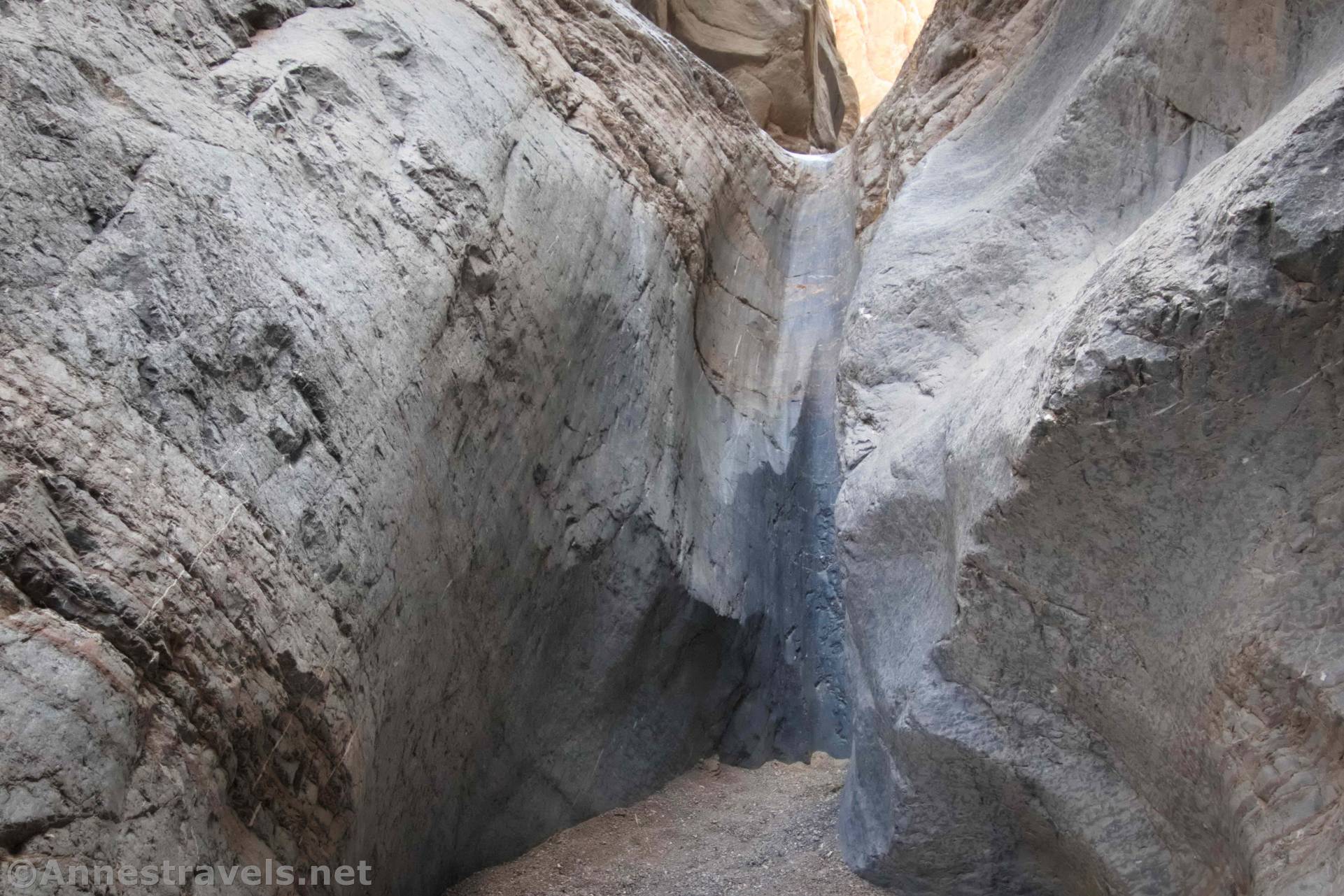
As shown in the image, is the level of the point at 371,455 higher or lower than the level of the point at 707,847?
higher

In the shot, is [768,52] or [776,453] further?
[768,52]

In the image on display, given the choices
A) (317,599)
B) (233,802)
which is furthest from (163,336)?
(233,802)

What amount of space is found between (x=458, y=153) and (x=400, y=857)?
2965 mm

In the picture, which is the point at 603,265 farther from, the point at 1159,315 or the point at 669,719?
the point at 1159,315

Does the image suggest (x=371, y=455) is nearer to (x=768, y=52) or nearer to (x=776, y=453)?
(x=776, y=453)

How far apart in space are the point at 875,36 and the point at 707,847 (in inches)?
1025

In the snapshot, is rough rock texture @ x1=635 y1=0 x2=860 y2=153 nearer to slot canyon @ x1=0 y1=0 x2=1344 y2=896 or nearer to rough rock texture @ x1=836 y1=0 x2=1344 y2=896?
slot canyon @ x1=0 y1=0 x2=1344 y2=896

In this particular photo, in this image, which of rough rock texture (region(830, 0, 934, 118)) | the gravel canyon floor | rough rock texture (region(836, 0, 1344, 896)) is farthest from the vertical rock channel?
rough rock texture (region(830, 0, 934, 118))

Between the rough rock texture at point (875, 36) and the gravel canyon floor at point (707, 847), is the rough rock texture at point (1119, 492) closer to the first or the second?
the gravel canyon floor at point (707, 847)

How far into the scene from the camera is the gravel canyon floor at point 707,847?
14.0 feet

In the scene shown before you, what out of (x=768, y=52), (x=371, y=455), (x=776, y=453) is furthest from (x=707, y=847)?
(x=768, y=52)

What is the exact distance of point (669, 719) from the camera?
536cm

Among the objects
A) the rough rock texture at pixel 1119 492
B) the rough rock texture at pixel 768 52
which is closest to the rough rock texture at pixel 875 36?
the rough rock texture at pixel 768 52

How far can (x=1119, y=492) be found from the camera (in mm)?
2811
